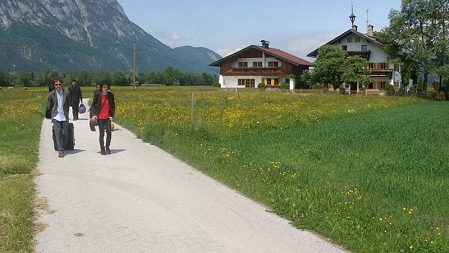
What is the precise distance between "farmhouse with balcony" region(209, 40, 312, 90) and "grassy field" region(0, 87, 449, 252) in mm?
54714

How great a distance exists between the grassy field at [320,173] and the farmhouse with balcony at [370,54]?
166 ft

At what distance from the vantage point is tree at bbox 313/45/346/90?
61781 millimetres

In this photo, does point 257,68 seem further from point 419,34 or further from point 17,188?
point 17,188

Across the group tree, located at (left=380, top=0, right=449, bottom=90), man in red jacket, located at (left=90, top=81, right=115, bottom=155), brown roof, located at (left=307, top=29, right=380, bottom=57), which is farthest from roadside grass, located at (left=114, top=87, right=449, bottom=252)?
brown roof, located at (left=307, top=29, right=380, bottom=57)

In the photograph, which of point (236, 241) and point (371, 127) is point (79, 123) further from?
point (236, 241)

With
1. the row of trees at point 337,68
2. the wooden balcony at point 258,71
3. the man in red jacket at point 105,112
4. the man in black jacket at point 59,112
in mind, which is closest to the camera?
the man in black jacket at point 59,112

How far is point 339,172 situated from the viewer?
10500 mm

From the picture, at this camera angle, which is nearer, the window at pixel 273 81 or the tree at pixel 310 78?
the tree at pixel 310 78

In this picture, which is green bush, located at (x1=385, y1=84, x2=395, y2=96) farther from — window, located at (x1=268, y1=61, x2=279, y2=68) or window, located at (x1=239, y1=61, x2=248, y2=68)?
window, located at (x1=239, y1=61, x2=248, y2=68)

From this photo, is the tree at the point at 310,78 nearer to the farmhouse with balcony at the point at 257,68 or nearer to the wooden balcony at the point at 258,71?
the farmhouse with balcony at the point at 257,68

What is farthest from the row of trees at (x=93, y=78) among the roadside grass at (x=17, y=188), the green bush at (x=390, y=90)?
Result: the roadside grass at (x=17, y=188)

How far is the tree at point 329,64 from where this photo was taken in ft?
203

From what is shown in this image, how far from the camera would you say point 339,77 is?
63969 mm

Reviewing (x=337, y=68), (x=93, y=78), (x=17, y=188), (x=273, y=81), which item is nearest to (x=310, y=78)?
(x=337, y=68)
